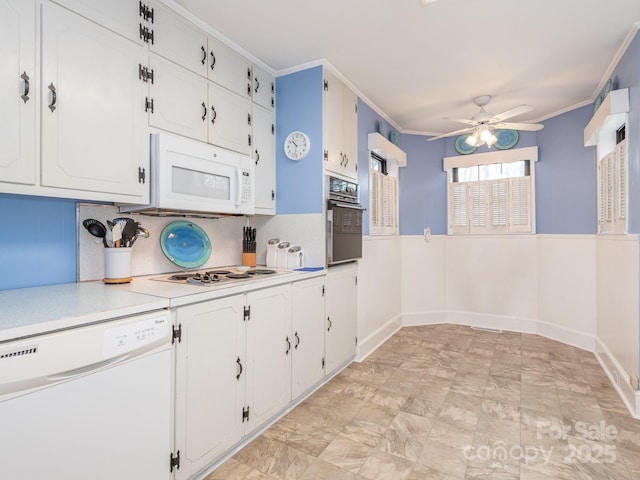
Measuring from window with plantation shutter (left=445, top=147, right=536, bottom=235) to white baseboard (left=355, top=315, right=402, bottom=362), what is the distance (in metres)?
1.50

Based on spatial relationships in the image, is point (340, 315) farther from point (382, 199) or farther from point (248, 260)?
point (382, 199)

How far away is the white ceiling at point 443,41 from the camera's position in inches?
86.2

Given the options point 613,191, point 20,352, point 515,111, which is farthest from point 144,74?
point 613,191

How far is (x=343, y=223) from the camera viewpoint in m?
3.00

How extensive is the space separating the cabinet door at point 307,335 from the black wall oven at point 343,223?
32 cm

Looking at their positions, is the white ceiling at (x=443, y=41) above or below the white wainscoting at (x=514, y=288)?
above

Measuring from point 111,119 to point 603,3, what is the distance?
116 inches

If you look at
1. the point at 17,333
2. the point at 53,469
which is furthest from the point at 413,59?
the point at 53,469

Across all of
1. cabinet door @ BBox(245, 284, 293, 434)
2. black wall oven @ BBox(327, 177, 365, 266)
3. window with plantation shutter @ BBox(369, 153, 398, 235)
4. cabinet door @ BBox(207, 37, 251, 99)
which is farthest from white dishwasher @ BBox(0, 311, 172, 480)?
window with plantation shutter @ BBox(369, 153, 398, 235)

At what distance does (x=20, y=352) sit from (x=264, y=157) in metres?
2.13

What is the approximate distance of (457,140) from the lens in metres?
4.71

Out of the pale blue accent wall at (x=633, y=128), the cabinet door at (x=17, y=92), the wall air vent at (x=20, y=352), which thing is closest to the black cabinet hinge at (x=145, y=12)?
the cabinet door at (x=17, y=92)

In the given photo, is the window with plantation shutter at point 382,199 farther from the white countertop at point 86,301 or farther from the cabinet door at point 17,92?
the cabinet door at point 17,92

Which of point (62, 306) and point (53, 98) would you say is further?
point (53, 98)
